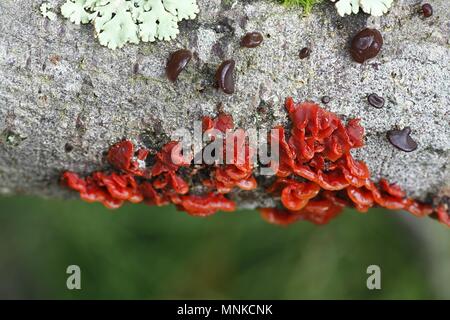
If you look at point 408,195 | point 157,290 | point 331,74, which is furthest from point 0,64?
point 157,290

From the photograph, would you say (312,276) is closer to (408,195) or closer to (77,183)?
(408,195)

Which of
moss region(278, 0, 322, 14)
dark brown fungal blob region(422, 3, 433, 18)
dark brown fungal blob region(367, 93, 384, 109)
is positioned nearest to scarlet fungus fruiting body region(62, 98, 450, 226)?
dark brown fungal blob region(367, 93, 384, 109)

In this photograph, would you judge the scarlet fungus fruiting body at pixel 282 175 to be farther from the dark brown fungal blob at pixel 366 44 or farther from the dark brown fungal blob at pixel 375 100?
the dark brown fungal blob at pixel 366 44

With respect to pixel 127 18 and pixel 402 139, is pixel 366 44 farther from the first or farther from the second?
pixel 127 18

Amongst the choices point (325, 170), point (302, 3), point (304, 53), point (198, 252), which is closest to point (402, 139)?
point (325, 170)

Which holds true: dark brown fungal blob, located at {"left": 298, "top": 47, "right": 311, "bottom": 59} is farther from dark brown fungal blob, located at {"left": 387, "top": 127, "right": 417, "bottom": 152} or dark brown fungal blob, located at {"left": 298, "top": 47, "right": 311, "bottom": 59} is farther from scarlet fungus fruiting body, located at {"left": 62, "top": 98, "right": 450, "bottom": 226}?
dark brown fungal blob, located at {"left": 387, "top": 127, "right": 417, "bottom": 152}
